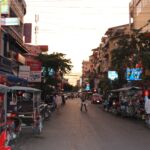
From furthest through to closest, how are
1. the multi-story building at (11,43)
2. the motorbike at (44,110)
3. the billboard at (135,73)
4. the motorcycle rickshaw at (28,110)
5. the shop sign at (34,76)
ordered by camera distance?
the billboard at (135,73) < the multi-story building at (11,43) < the shop sign at (34,76) < the motorbike at (44,110) < the motorcycle rickshaw at (28,110)

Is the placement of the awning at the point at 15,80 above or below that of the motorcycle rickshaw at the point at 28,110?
above

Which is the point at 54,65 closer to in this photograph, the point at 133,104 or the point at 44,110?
the point at 133,104

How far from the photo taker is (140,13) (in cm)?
6550

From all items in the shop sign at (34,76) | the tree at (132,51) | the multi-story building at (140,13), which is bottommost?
the shop sign at (34,76)

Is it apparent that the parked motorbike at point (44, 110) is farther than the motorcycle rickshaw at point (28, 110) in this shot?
Yes

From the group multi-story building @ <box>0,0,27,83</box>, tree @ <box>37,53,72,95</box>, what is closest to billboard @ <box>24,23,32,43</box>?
multi-story building @ <box>0,0,27,83</box>

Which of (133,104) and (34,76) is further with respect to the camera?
(133,104)

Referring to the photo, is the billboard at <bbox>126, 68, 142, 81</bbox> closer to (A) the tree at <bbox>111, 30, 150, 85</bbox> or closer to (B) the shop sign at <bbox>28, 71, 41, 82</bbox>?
(A) the tree at <bbox>111, 30, 150, 85</bbox>

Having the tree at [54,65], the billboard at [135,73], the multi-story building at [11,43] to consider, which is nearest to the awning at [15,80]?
the multi-story building at [11,43]

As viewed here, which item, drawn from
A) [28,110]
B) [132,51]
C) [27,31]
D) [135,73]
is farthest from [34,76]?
[27,31]

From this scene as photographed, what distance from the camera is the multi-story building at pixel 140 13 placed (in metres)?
61.4

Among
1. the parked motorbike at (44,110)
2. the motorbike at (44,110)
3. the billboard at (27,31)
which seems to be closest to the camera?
the motorbike at (44,110)

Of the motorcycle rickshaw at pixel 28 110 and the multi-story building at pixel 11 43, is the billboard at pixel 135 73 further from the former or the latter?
the motorcycle rickshaw at pixel 28 110

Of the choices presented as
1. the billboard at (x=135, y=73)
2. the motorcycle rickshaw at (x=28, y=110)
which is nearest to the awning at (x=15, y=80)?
the motorcycle rickshaw at (x=28, y=110)
